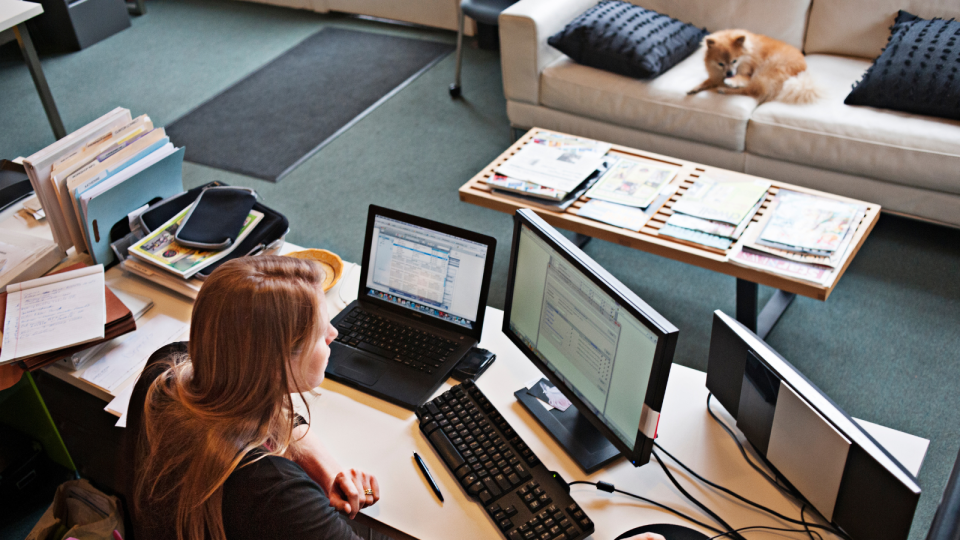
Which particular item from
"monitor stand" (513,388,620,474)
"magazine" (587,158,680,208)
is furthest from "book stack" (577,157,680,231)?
"monitor stand" (513,388,620,474)

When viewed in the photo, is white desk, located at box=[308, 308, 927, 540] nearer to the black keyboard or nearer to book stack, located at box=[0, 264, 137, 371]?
the black keyboard

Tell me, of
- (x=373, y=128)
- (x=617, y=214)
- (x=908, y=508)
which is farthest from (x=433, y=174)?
(x=908, y=508)

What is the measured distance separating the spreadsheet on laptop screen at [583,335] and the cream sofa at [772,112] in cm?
174

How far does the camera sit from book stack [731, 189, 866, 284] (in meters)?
1.98

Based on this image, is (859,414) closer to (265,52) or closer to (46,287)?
(46,287)

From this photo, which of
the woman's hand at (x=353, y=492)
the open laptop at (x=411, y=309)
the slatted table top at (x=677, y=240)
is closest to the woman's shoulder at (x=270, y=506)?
the woman's hand at (x=353, y=492)

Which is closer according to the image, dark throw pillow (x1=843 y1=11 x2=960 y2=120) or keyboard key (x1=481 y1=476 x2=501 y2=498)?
keyboard key (x1=481 y1=476 x2=501 y2=498)

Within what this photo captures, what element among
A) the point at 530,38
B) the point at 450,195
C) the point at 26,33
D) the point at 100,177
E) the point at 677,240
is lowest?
the point at 450,195

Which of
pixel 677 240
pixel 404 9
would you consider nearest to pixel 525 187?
pixel 677 240

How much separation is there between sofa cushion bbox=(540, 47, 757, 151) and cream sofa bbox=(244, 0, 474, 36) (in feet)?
5.59

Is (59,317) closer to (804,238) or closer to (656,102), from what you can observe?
(804,238)

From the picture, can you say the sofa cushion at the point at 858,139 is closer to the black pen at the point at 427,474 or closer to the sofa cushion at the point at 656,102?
the sofa cushion at the point at 656,102

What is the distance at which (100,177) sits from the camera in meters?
1.72

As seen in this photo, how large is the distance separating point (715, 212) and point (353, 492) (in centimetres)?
149
